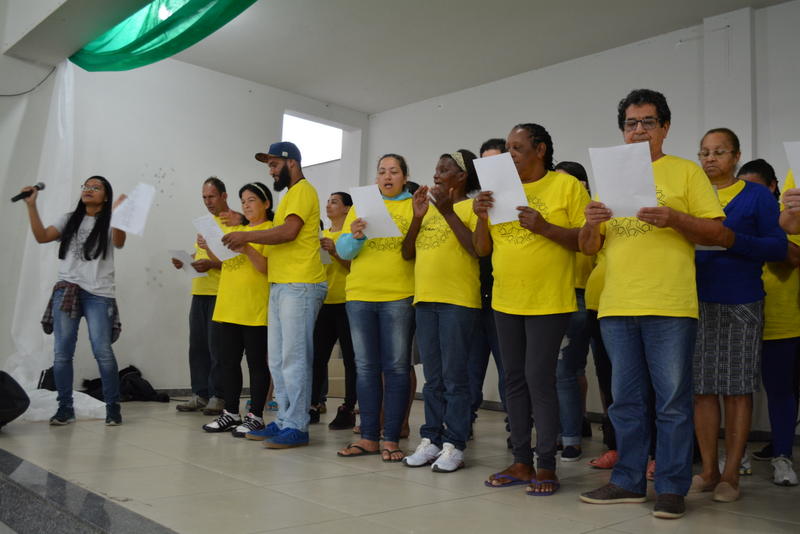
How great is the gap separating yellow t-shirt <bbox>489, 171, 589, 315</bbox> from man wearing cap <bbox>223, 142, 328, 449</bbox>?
1.13m

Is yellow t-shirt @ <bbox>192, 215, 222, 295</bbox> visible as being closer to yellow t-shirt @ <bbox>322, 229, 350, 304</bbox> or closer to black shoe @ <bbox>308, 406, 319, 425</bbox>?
yellow t-shirt @ <bbox>322, 229, 350, 304</bbox>

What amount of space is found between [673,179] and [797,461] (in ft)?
6.55

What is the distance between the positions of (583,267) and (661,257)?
121 cm

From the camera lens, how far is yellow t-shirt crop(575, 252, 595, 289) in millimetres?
3365

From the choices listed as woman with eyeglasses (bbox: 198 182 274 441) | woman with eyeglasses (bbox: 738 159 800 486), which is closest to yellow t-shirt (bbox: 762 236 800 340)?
woman with eyeglasses (bbox: 738 159 800 486)

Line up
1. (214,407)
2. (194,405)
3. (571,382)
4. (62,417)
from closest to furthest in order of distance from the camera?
(571,382) < (62,417) < (214,407) < (194,405)

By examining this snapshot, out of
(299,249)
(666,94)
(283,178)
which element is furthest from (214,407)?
(666,94)

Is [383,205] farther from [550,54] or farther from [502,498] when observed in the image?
[550,54]

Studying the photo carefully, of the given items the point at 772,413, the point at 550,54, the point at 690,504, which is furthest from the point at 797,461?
the point at 550,54

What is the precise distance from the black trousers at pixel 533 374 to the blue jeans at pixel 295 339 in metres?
1.14

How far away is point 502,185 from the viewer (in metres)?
2.43

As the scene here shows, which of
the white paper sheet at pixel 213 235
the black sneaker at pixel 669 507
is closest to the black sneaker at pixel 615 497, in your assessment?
the black sneaker at pixel 669 507

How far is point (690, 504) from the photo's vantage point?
2.34 metres

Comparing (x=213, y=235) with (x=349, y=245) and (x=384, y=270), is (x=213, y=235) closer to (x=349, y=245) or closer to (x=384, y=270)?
(x=349, y=245)
